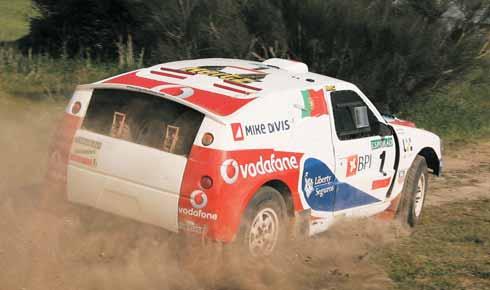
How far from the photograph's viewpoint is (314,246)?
26.2ft

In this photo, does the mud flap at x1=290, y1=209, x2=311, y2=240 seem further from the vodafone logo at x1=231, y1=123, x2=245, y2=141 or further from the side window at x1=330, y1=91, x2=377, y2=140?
the vodafone logo at x1=231, y1=123, x2=245, y2=141

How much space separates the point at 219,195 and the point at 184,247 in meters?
0.58

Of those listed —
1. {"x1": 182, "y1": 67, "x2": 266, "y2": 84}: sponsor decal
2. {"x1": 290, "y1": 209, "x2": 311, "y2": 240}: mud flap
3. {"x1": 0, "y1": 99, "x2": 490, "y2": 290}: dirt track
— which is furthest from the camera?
{"x1": 182, "y1": 67, "x2": 266, "y2": 84}: sponsor decal

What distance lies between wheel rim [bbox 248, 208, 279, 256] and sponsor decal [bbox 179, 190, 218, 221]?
467mm

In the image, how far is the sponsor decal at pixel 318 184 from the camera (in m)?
7.57

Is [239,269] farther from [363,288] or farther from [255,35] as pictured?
[255,35]

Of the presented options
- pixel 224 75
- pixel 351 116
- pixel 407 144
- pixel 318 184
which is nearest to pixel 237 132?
pixel 224 75

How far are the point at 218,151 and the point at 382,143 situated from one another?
8.60ft

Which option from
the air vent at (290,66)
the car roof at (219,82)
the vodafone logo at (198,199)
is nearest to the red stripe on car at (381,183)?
the car roof at (219,82)

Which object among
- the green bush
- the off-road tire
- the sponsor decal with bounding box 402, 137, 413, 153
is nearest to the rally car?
the sponsor decal with bounding box 402, 137, 413, 153

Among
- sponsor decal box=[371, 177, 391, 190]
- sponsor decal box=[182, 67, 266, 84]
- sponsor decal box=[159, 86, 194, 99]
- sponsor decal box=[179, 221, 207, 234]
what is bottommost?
sponsor decal box=[371, 177, 391, 190]

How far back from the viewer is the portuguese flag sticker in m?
7.74

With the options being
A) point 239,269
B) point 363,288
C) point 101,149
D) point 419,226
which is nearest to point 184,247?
point 239,269

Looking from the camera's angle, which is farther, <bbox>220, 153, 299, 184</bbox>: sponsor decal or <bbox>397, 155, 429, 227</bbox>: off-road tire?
<bbox>397, 155, 429, 227</bbox>: off-road tire
